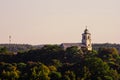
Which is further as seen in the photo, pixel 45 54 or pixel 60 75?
pixel 45 54

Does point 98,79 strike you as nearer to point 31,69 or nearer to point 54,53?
point 31,69

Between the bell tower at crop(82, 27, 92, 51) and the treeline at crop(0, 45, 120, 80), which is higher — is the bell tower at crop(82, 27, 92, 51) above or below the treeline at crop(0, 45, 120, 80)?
above

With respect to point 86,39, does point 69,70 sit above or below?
below

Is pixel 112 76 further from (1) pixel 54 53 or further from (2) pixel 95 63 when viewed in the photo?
(1) pixel 54 53

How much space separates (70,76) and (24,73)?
10329 mm

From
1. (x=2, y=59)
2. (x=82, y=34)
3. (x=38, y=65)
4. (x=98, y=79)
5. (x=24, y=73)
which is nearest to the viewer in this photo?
(x=98, y=79)

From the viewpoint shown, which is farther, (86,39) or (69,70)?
(86,39)

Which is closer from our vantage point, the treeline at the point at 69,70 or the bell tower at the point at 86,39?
the treeline at the point at 69,70

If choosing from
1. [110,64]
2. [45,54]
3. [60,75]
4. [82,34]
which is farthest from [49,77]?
[82,34]

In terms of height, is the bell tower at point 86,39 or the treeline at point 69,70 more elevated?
the bell tower at point 86,39

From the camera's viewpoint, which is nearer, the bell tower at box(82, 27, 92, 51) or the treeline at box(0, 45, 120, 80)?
the treeline at box(0, 45, 120, 80)

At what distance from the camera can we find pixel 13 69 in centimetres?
10588

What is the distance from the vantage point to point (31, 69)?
10356cm

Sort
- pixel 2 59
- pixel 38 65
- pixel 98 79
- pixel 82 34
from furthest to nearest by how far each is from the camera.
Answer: pixel 82 34 → pixel 2 59 → pixel 38 65 → pixel 98 79
